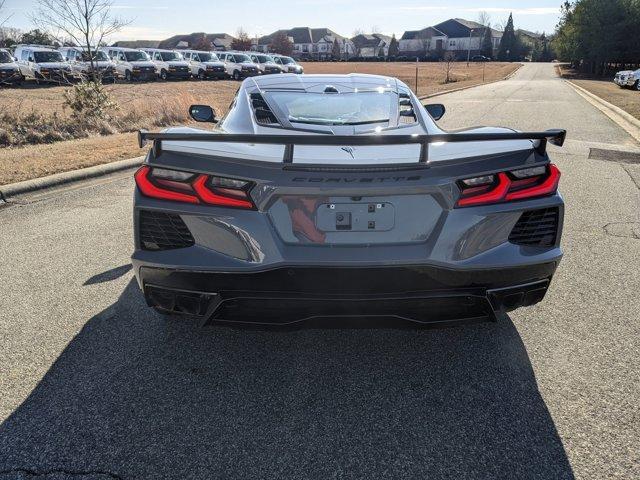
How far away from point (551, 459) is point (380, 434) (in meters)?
0.70

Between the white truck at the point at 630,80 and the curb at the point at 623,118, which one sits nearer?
the curb at the point at 623,118

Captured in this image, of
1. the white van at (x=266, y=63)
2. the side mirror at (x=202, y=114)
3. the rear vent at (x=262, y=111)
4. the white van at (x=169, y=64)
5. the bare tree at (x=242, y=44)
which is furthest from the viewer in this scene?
the bare tree at (x=242, y=44)

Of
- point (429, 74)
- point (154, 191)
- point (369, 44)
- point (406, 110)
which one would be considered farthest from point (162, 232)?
point (369, 44)

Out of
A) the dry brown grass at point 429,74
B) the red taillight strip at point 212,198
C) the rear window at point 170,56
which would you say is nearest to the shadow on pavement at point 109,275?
the red taillight strip at point 212,198

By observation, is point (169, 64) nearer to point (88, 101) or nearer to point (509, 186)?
point (88, 101)

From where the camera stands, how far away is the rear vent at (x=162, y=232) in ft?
8.06

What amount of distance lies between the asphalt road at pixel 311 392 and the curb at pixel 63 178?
3122mm

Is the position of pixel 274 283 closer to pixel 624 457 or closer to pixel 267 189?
pixel 267 189

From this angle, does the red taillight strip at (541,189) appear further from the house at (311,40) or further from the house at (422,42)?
the house at (422,42)

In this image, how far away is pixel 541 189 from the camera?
2529 millimetres

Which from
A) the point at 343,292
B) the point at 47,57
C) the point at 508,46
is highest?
the point at 508,46

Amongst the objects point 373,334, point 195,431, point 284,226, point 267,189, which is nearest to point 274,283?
point 284,226

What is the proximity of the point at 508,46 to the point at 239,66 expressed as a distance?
11074 cm

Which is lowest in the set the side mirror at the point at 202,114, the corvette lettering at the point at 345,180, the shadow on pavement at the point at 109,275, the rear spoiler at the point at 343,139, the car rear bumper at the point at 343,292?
the shadow on pavement at the point at 109,275
